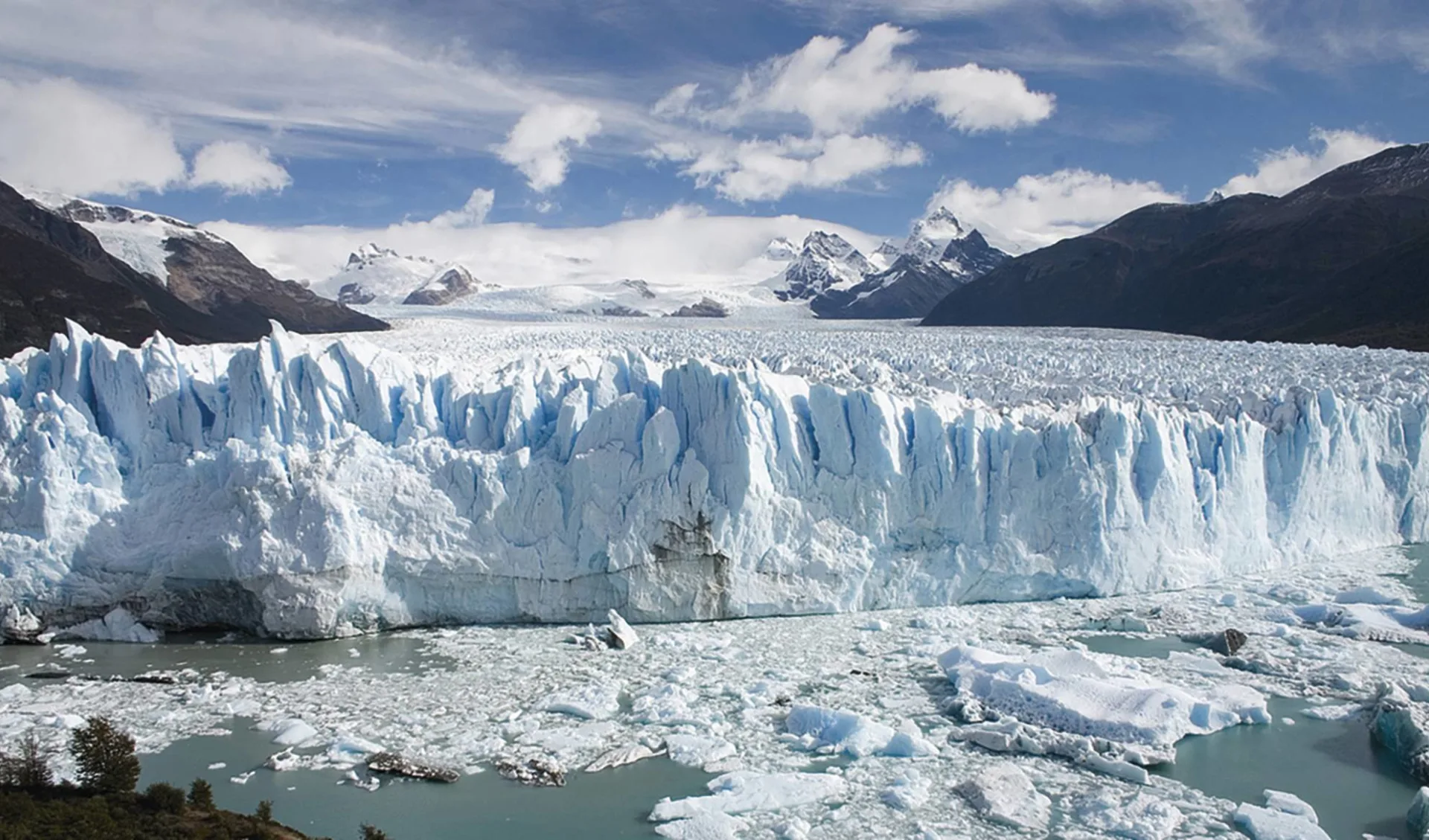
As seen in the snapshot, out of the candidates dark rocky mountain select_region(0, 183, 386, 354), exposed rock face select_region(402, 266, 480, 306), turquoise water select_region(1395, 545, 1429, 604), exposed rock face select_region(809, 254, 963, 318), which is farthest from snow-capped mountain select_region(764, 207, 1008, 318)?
turquoise water select_region(1395, 545, 1429, 604)

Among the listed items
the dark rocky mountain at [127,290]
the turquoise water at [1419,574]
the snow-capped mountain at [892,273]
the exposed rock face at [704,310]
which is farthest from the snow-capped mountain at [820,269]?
the turquoise water at [1419,574]

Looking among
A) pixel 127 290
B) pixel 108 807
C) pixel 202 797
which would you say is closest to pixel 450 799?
pixel 202 797

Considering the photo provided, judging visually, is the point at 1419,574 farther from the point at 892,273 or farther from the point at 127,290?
the point at 892,273

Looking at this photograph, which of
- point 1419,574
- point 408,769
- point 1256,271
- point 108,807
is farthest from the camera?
point 1256,271

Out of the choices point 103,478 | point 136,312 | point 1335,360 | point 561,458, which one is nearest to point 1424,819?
point 561,458

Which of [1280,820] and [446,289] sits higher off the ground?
[446,289]

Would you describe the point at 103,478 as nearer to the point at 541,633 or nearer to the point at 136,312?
the point at 541,633
